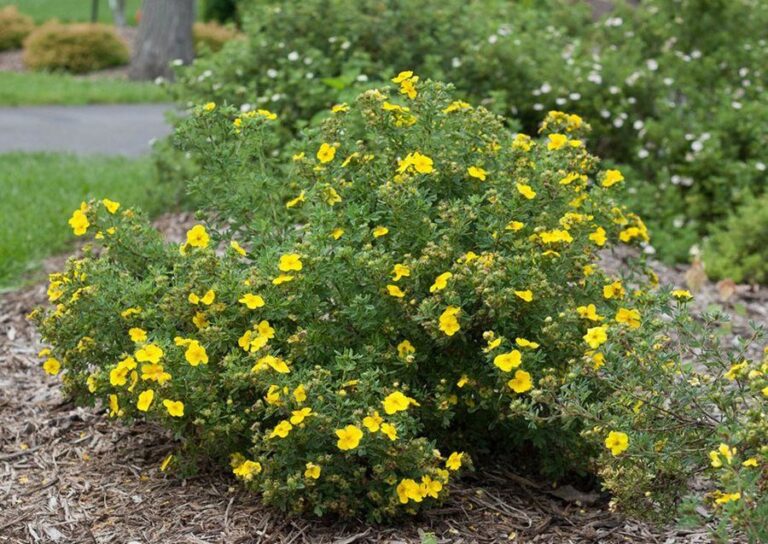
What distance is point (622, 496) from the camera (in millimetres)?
2854

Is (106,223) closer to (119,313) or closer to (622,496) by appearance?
(119,313)

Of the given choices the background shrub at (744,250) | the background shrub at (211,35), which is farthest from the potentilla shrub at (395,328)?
the background shrub at (211,35)

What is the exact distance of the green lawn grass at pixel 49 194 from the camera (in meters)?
6.16

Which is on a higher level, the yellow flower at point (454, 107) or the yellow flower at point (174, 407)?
the yellow flower at point (454, 107)

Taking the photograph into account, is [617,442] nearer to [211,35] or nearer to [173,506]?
[173,506]

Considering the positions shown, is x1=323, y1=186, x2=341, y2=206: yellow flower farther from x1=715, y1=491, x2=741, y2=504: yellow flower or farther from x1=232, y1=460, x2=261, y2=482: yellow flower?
x1=715, y1=491, x2=741, y2=504: yellow flower

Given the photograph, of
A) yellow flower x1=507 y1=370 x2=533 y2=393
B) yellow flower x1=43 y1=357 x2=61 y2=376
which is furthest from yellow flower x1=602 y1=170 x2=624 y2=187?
yellow flower x1=43 y1=357 x2=61 y2=376

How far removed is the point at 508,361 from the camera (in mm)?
2928

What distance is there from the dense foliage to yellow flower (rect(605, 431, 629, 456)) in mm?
3927

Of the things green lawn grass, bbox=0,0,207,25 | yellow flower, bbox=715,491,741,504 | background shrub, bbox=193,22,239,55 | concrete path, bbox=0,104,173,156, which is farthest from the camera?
green lawn grass, bbox=0,0,207,25

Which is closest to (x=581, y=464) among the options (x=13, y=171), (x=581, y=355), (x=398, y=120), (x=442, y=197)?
(x=581, y=355)

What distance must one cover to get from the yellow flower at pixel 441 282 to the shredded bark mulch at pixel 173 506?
722 mm

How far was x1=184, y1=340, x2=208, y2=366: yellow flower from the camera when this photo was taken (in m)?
3.04

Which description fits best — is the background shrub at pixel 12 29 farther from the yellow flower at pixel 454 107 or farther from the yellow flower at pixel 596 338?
the yellow flower at pixel 596 338
